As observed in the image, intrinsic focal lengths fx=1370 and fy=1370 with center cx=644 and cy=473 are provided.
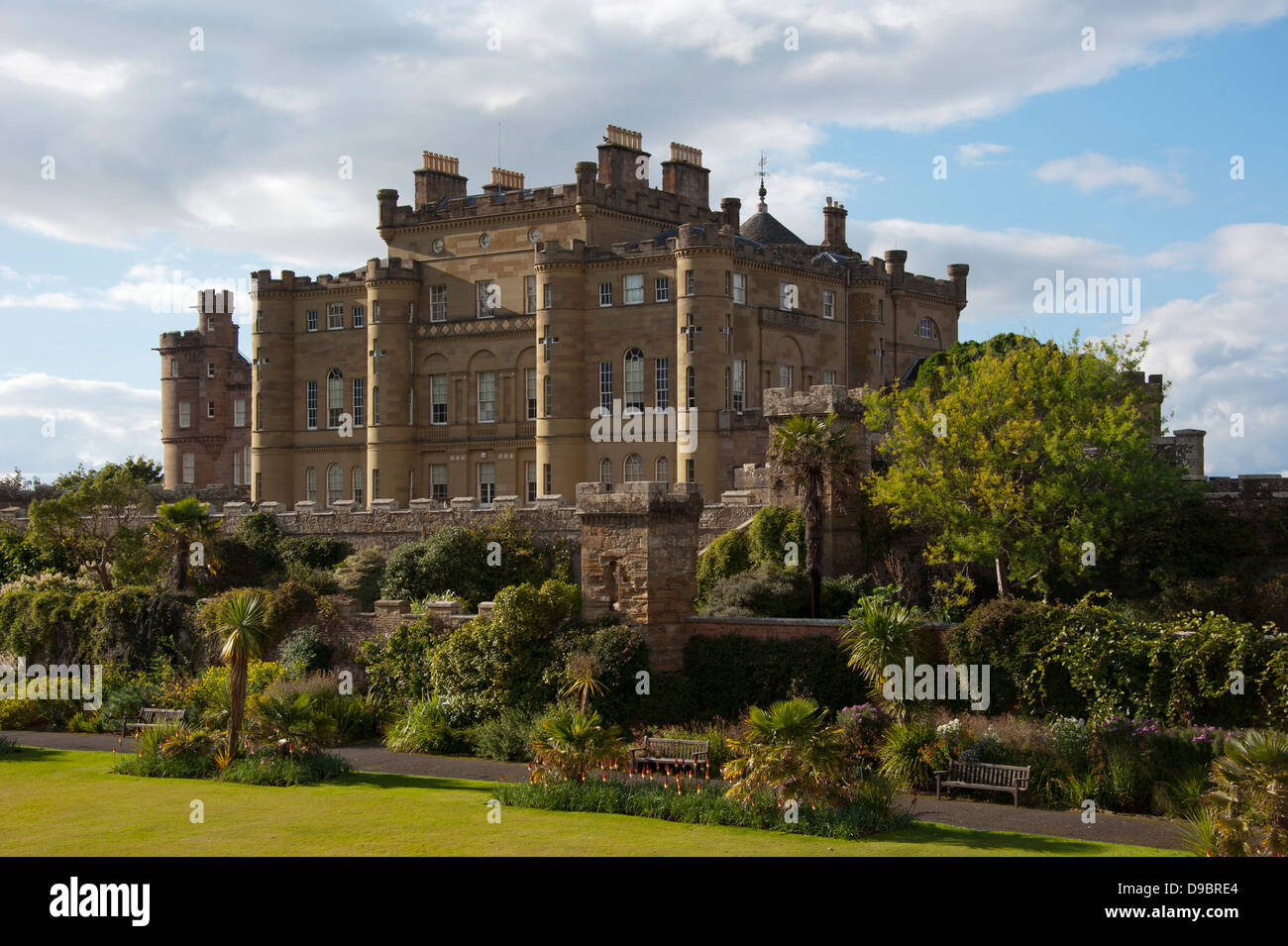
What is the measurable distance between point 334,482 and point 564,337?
47.8 ft

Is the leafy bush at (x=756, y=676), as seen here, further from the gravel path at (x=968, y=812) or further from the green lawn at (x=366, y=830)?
the green lawn at (x=366, y=830)

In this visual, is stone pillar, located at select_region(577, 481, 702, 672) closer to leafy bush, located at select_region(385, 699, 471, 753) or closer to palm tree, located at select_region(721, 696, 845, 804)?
leafy bush, located at select_region(385, 699, 471, 753)

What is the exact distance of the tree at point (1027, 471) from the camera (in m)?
31.8

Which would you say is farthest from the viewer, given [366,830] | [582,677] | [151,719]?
[151,719]

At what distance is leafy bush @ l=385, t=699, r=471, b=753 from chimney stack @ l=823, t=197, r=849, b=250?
39.8 meters

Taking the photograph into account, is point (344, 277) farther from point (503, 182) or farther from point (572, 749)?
point (572, 749)

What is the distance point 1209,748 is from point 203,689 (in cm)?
2169

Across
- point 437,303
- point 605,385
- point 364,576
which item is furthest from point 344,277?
point 364,576

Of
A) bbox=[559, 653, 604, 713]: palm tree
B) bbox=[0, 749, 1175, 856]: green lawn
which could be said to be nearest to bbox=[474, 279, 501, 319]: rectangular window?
bbox=[559, 653, 604, 713]: palm tree

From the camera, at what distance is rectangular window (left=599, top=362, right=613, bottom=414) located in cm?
5344

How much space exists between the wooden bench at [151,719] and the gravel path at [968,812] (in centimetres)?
93

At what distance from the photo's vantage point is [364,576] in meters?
39.8
